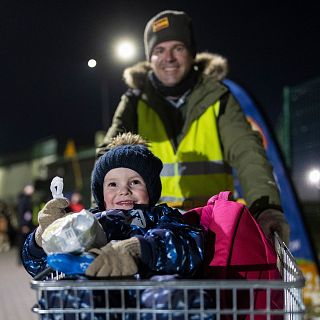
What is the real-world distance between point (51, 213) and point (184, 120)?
4.87ft

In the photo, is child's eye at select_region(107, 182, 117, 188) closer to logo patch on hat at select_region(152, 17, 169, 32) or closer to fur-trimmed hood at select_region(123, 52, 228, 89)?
fur-trimmed hood at select_region(123, 52, 228, 89)

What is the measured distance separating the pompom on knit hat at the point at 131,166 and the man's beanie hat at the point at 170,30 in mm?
1041

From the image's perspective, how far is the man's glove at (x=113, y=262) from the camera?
1816mm

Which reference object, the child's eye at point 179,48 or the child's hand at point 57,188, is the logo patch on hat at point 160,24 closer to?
the child's eye at point 179,48

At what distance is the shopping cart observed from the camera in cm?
169

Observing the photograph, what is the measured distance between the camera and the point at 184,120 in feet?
11.6

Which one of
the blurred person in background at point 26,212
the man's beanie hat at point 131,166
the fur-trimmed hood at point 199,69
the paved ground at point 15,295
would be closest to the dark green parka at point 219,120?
the fur-trimmed hood at point 199,69

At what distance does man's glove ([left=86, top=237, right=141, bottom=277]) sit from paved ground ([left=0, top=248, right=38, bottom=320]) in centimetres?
399

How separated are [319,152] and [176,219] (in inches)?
236

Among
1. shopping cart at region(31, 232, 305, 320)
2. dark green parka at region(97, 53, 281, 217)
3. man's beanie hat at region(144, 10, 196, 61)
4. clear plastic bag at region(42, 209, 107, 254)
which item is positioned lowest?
shopping cart at region(31, 232, 305, 320)

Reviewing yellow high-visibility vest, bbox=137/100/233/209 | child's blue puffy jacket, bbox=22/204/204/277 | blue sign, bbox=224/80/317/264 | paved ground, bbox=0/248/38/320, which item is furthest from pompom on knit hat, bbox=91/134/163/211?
blue sign, bbox=224/80/317/264

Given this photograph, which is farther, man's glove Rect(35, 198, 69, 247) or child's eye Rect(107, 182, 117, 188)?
child's eye Rect(107, 182, 117, 188)

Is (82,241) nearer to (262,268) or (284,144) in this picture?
(262,268)

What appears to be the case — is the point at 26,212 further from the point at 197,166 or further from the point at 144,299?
the point at 144,299
